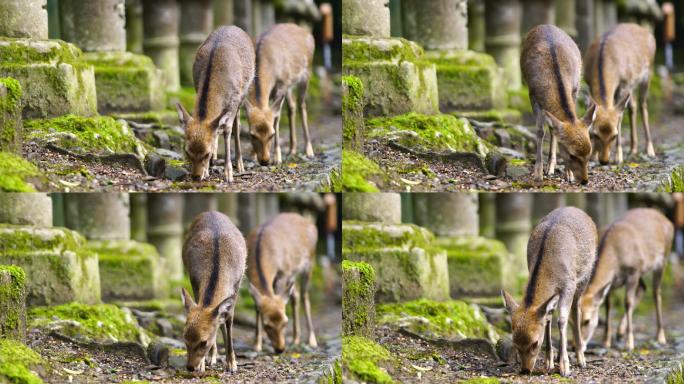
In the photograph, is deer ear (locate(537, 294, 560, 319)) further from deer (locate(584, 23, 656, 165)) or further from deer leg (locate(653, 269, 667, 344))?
deer leg (locate(653, 269, 667, 344))

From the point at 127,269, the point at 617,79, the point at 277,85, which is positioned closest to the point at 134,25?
the point at 277,85

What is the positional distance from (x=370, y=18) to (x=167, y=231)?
202 inches

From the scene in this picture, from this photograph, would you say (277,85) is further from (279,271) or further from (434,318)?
(434,318)

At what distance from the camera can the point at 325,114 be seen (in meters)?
20.1

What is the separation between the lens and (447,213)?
59.0ft

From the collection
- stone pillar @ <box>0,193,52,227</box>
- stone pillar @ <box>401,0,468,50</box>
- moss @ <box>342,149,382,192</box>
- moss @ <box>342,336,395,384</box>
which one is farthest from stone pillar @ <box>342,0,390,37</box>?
stone pillar @ <box>0,193,52,227</box>

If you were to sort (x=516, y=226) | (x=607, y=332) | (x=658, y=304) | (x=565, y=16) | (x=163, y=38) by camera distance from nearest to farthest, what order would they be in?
1. (x=163, y=38)
2. (x=516, y=226)
3. (x=565, y=16)
4. (x=607, y=332)
5. (x=658, y=304)

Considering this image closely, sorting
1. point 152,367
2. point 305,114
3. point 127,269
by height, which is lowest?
point 152,367

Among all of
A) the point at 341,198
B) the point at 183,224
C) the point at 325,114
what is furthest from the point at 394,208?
the point at 183,224

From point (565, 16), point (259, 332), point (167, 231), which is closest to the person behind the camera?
point (259, 332)

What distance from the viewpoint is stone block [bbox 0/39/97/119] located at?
666 inches

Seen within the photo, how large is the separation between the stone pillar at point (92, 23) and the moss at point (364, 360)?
4.16 m

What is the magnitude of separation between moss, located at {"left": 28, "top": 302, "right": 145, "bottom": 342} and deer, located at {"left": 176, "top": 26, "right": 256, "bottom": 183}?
2101 mm

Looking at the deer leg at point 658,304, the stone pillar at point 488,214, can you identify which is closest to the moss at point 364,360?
the stone pillar at point 488,214
